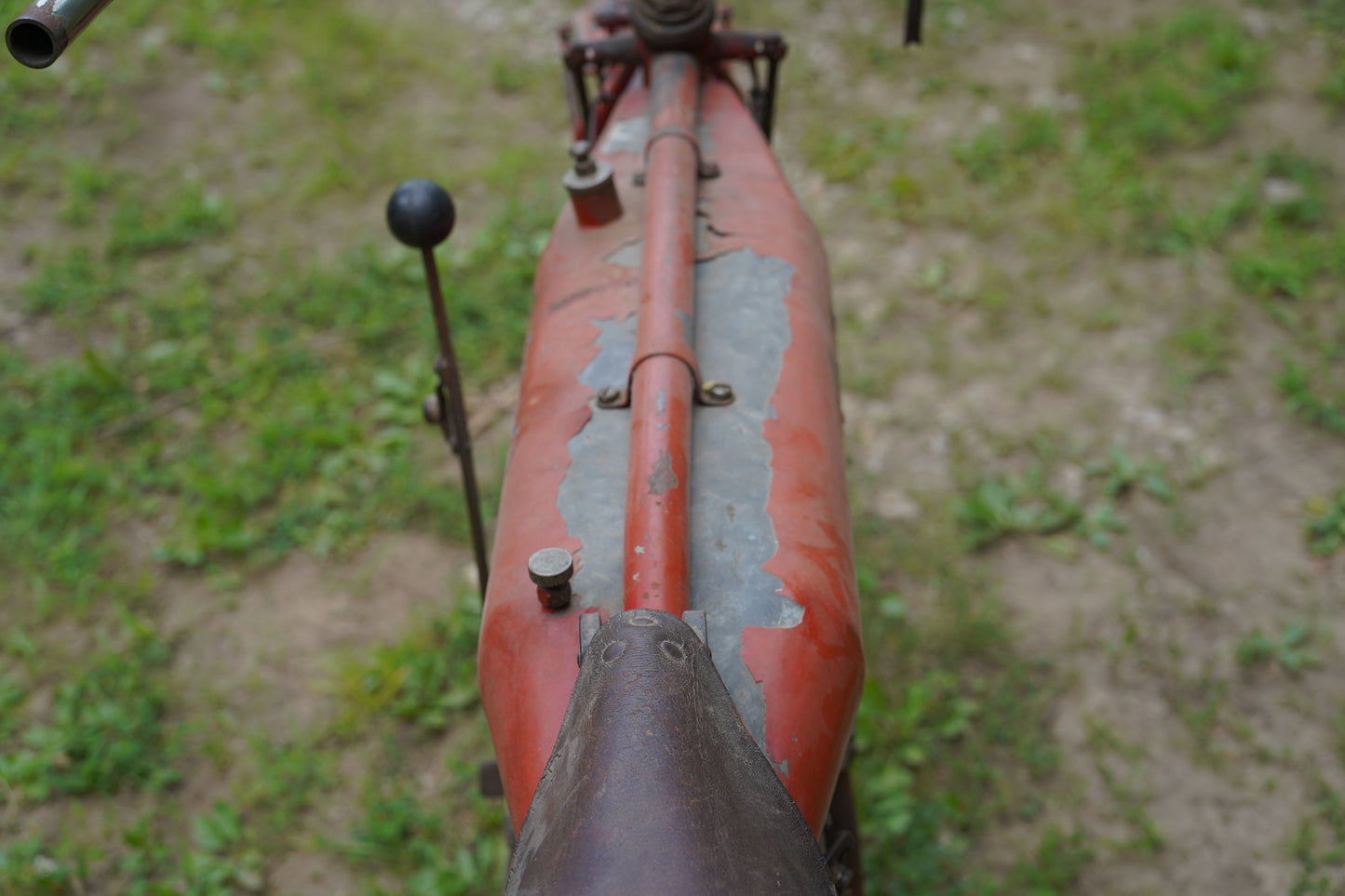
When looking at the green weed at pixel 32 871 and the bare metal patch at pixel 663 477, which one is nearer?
the bare metal patch at pixel 663 477

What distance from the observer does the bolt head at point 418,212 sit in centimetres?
211

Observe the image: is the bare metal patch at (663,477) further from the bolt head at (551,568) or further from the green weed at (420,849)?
the green weed at (420,849)

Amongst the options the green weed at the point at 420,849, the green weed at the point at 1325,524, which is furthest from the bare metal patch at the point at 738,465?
the green weed at the point at 1325,524

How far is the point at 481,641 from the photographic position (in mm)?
1740

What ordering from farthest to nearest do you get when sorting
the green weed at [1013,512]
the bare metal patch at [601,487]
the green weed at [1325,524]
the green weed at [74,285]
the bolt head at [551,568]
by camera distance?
the green weed at [74,285], the green weed at [1013,512], the green weed at [1325,524], the bare metal patch at [601,487], the bolt head at [551,568]

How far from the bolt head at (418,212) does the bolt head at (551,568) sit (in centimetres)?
84

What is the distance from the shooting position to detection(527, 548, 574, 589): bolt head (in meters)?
1.57

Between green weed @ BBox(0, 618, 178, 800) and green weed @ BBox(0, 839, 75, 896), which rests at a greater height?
green weed @ BBox(0, 618, 178, 800)

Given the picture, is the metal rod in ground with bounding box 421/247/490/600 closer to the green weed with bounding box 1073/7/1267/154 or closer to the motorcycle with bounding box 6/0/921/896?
the motorcycle with bounding box 6/0/921/896

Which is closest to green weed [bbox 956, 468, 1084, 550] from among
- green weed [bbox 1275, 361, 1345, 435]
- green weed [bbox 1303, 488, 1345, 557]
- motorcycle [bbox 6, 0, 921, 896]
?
green weed [bbox 1303, 488, 1345, 557]

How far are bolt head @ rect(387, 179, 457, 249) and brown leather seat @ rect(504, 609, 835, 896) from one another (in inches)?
41.5

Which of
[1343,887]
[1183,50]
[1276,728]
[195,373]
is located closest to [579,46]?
[195,373]

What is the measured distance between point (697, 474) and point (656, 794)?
0.70m

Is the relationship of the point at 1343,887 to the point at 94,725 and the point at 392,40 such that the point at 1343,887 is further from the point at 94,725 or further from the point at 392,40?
the point at 392,40
